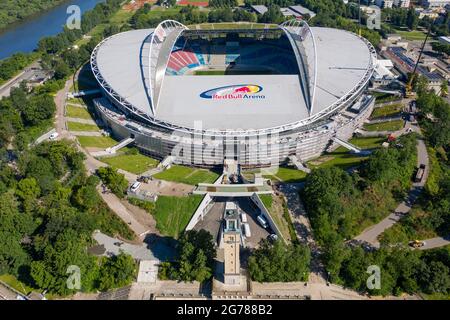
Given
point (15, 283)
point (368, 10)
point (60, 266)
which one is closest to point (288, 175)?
point (60, 266)

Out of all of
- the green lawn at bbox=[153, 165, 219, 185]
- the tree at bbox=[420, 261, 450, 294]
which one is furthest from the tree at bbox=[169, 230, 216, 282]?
the tree at bbox=[420, 261, 450, 294]

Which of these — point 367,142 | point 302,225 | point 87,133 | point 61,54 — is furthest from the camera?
point 61,54

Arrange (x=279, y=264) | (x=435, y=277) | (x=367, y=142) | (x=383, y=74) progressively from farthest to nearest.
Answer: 1. (x=383, y=74)
2. (x=367, y=142)
3. (x=279, y=264)
4. (x=435, y=277)

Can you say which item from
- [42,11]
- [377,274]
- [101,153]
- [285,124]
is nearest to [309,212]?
[377,274]

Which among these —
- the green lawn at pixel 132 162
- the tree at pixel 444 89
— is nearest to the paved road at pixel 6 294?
the green lawn at pixel 132 162

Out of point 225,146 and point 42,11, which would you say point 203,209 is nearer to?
point 225,146

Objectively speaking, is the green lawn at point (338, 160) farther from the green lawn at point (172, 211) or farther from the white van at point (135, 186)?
the white van at point (135, 186)

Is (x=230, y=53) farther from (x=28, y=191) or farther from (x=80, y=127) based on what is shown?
(x=28, y=191)

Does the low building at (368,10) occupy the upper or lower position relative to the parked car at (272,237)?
upper
